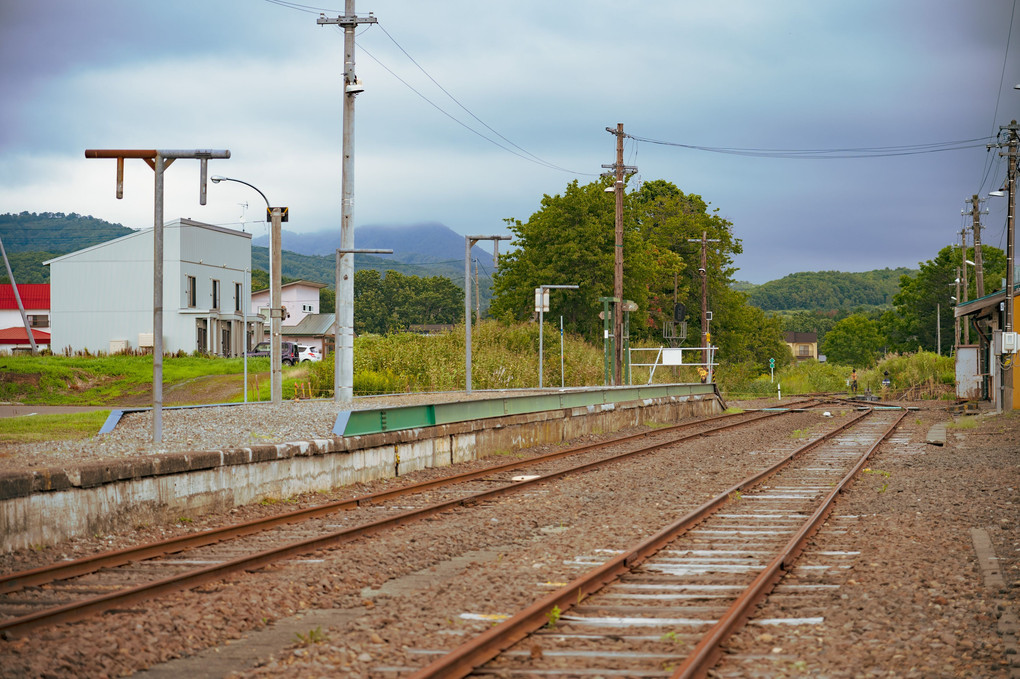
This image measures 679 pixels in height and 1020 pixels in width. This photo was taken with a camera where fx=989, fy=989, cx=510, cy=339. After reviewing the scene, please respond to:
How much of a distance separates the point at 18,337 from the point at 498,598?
2977 inches

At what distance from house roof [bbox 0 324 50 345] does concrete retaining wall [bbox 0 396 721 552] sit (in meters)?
64.0

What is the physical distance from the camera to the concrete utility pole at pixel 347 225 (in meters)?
19.6

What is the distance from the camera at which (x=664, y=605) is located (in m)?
6.90

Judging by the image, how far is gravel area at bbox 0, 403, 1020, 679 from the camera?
18.4ft

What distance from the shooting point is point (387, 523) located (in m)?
10.3

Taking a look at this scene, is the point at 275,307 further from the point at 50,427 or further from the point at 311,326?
the point at 311,326

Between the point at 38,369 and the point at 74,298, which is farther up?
the point at 74,298

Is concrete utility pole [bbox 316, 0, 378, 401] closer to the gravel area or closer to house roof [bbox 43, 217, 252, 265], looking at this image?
the gravel area

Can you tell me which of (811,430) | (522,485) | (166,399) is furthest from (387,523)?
(166,399)

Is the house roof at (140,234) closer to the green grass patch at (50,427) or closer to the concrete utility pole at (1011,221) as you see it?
the green grass patch at (50,427)

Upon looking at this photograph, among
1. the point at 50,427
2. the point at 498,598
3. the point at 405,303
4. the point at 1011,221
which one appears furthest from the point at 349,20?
the point at 405,303

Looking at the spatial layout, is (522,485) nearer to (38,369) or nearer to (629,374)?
(629,374)

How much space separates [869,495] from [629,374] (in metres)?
22.3

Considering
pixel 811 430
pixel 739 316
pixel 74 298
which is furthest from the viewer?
pixel 739 316
